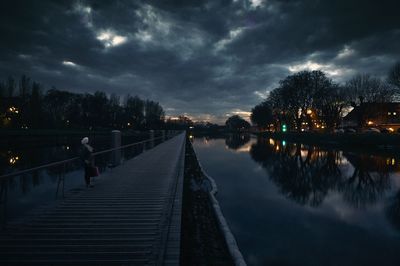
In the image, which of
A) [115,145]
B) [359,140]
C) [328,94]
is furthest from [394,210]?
[328,94]

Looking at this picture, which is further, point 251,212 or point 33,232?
point 251,212

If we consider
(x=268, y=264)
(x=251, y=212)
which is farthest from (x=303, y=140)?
(x=268, y=264)

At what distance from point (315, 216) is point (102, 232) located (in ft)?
27.6

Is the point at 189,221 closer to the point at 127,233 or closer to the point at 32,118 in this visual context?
the point at 127,233

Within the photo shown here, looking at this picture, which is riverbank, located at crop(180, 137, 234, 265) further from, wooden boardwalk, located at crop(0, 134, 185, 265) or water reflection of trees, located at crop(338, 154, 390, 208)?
water reflection of trees, located at crop(338, 154, 390, 208)

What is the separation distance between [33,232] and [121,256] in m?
2.23

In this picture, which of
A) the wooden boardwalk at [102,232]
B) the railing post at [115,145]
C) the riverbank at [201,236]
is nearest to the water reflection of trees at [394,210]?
the riverbank at [201,236]

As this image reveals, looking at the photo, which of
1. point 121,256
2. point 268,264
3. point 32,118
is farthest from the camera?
point 32,118

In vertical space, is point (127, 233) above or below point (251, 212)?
above

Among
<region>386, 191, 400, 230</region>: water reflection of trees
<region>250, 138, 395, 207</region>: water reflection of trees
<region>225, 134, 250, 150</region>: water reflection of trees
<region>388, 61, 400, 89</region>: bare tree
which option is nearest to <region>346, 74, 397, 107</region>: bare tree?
<region>388, 61, 400, 89</region>: bare tree

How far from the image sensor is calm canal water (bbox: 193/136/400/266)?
22.6 ft

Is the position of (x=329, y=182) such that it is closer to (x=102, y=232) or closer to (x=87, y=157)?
(x=87, y=157)

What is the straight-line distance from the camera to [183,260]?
5.63m

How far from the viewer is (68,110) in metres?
89.4
